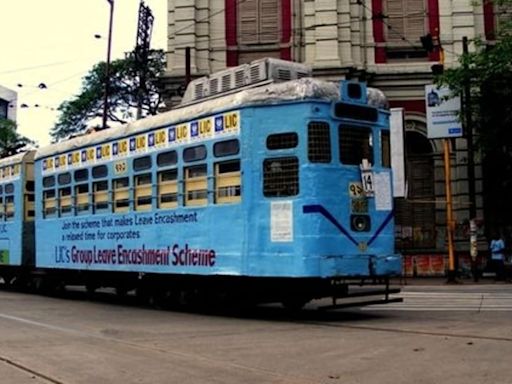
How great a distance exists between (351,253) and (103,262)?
→ 6043 millimetres

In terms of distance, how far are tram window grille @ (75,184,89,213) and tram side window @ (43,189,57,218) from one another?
1161 mm

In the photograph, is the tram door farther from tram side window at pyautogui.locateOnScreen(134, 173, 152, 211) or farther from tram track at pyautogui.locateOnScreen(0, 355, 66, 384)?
tram track at pyautogui.locateOnScreen(0, 355, 66, 384)

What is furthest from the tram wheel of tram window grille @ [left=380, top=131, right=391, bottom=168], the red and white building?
the red and white building

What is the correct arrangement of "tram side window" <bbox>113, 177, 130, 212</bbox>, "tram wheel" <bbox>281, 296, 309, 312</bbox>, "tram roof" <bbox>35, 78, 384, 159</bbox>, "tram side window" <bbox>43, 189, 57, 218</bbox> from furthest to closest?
"tram side window" <bbox>43, 189, 57, 218</bbox>, "tram side window" <bbox>113, 177, 130, 212</bbox>, "tram wheel" <bbox>281, 296, 309, 312</bbox>, "tram roof" <bbox>35, 78, 384, 159</bbox>

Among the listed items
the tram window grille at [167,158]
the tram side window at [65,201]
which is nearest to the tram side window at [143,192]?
the tram window grille at [167,158]

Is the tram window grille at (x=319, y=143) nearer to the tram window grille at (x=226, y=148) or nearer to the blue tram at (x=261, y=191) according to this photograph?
the blue tram at (x=261, y=191)

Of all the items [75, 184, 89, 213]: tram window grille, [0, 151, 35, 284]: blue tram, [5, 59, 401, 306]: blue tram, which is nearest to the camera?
[5, 59, 401, 306]: blue tram

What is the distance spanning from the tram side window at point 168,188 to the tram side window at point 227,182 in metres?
1.15

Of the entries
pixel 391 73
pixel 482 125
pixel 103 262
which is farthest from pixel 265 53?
pixel 103 262

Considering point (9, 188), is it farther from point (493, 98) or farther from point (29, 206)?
point (493, 98)

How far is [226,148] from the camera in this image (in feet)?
43.1

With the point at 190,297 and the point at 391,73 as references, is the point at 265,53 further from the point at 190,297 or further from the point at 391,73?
the point at 190,297

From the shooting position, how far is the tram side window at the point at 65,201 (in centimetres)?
1743

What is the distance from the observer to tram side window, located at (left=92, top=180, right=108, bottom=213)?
16141 mm
